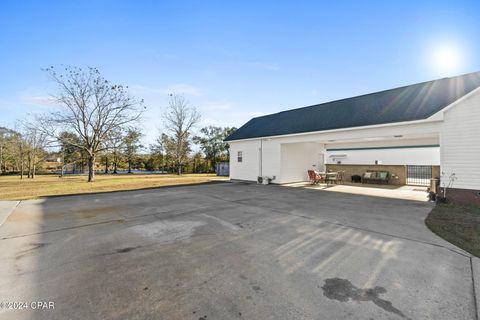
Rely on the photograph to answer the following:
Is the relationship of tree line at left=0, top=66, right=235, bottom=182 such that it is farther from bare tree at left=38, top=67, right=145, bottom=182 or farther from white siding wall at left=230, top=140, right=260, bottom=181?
white siding wall at left=230, top=140, right=260, bottom=181

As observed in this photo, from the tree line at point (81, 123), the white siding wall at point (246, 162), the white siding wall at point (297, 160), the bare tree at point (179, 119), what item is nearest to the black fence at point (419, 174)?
the white siding wall at point (297, 160)

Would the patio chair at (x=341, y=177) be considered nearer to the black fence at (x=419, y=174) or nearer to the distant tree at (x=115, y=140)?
the black fence at (x=419, y=174)

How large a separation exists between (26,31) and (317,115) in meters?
15.3

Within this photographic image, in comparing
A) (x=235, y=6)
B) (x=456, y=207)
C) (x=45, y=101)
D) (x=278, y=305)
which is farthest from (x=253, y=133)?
(x=45, y=101)

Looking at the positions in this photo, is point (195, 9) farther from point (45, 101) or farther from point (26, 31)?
point (45, 101)

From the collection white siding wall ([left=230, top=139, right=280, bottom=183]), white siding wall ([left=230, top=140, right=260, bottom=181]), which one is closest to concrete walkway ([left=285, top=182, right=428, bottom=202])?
white siding wall ([left=230, top=139, right=280, bottom=183])

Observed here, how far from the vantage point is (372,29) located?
32.0ft

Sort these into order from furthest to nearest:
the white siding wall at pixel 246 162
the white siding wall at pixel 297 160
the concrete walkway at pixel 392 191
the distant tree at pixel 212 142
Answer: the distant tree at pixel 212 142 < the white siding wall at pixel 246 162 < the white siding wall at pixel 297 160 < the concrete walkway at pixel 392 191

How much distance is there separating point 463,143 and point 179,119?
29.0 m

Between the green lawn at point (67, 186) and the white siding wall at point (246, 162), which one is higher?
the white siding wall at point (246, 162)

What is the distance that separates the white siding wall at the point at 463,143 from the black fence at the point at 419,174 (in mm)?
8551

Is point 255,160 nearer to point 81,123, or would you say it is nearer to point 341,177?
point 341,177

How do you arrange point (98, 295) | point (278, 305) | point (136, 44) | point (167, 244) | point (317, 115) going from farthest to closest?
point (317, 115)
point (136, 44)
point (167, 244)
point (98, 295)
point (278, 305)

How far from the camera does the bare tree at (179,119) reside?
98.9 ft
